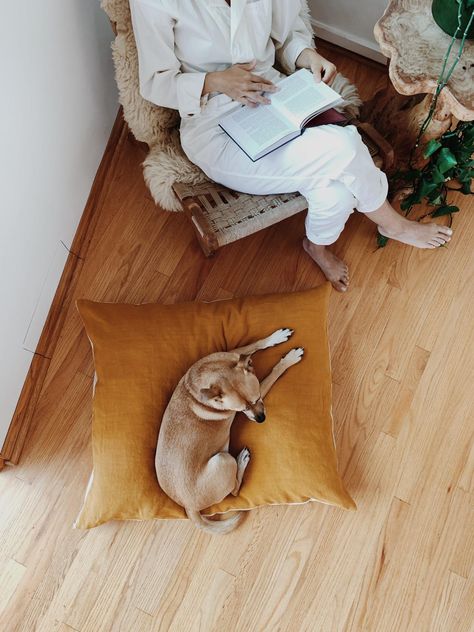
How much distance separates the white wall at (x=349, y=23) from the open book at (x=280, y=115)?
1.90ft

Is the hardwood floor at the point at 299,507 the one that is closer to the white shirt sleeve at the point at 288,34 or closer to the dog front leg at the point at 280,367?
the dog front leg at the point at 280,367

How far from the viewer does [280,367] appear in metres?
1.47

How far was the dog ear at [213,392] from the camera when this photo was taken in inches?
50.6

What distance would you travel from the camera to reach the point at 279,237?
1.76m

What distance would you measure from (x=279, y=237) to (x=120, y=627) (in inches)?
47.7

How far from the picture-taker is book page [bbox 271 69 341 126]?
131cm

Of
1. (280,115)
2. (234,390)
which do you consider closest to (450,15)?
(280,115)

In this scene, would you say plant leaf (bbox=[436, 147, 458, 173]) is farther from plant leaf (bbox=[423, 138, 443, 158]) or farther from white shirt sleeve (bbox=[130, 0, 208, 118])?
white shirt sleeve (bbox=[130, 0, 208, 118])

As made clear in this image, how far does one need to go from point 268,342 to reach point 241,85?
651 mm

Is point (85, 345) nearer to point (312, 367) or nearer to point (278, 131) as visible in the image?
point (312, 367)

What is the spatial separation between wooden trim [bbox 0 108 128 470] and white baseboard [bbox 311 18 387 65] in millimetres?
743

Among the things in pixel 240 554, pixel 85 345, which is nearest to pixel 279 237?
pixel 85 345

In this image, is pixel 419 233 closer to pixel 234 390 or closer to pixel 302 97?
pixel 302 97

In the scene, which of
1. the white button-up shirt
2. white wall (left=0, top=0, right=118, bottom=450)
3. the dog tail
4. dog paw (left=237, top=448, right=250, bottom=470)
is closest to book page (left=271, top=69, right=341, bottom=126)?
the white button-up shirt
